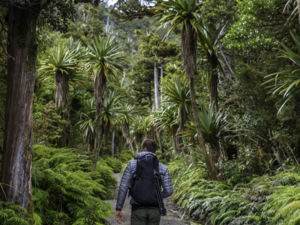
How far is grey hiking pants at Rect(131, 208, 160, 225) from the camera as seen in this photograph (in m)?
2.95

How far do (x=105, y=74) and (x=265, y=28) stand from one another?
21.2 feet

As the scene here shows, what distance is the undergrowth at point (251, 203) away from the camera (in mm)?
3723

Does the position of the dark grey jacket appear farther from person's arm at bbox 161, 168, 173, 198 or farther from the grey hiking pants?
the grey hiking pants

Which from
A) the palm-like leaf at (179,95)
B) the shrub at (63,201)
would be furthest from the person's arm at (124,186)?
the palm-like leaf at (179,95)

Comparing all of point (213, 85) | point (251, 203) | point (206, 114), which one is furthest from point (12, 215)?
point (213, 85)

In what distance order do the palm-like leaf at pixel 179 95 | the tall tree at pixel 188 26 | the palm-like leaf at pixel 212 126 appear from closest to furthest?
the palm-like leaf at pixel 212 126 → the tall tree at pixel 188 26 → the palm-like leaf at pixel 179 95

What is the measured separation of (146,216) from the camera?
2.95 metres

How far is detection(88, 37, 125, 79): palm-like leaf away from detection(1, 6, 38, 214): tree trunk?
23.3ft

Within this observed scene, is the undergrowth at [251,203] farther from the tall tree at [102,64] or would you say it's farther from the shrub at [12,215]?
the tall tree at [102,64]

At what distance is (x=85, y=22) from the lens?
76.3ft

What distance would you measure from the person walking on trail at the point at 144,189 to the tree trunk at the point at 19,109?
162 cm

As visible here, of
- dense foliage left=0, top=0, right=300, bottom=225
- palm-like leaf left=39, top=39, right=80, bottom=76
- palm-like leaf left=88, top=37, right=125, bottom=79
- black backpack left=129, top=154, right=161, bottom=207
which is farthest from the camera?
palm-like leaf left=88, top=37, right=125, bottom=79

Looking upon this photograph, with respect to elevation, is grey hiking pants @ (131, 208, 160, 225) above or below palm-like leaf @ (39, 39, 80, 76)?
below

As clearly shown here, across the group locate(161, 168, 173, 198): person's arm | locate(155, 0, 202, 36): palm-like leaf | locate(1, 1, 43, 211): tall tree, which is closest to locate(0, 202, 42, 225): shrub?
locate(1, 1, 43, 211): tall tree
